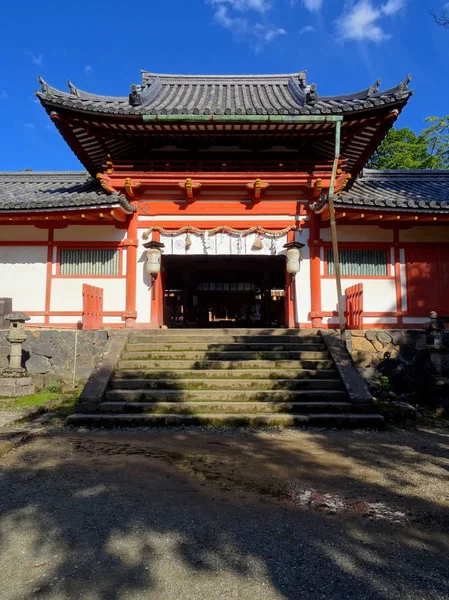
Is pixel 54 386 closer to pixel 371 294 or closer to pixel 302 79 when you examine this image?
pixel 371 294

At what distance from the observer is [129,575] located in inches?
98.9

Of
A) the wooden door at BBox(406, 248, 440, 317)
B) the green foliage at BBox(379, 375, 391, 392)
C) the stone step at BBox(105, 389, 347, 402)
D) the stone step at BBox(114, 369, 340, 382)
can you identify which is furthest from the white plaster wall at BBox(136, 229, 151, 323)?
the wooden door at BBox(406, 248, 440, 317)

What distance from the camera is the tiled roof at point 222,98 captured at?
349 inches

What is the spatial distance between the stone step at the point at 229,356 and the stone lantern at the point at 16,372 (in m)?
2.20

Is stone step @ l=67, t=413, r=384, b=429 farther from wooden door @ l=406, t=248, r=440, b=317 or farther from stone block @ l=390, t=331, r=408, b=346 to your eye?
wooden door @ l=406, t=248, r=440, b=317

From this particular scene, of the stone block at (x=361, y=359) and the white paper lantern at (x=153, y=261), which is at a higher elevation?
the white paper lantern at (x=153, y=261)

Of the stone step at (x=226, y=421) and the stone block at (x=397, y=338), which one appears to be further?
the stone block at (x=397, y=338)

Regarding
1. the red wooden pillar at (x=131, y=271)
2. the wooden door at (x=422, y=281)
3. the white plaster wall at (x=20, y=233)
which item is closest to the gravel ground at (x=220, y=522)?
the red wooden pillar at (x=131, y=271)

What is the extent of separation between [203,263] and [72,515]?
12204 millimetres

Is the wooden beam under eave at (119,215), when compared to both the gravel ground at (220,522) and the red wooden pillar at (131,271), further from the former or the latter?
the gravel ground at (220,522)

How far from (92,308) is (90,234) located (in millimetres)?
2160

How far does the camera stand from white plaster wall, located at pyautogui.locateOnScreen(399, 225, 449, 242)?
10398 mm

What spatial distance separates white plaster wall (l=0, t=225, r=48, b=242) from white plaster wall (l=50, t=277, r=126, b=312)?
1392 mm

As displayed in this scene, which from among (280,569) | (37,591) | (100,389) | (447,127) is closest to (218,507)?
(280,569)
